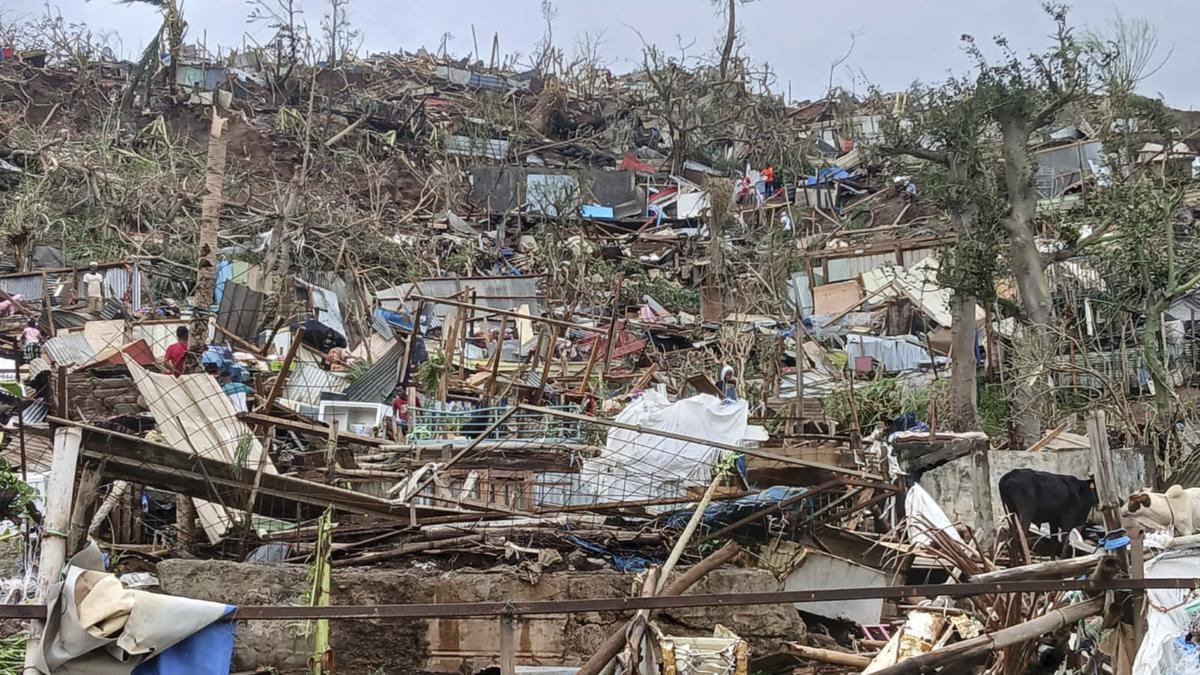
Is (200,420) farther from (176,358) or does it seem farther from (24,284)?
(24,284)

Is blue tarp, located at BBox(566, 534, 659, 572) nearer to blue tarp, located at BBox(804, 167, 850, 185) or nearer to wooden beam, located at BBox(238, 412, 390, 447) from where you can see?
wooden beam, located at BBox(238, 412, 390, 447)

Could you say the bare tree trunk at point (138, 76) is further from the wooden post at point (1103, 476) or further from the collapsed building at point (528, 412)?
the wooden post at point (1103, 476)

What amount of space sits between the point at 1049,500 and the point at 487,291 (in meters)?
13.7

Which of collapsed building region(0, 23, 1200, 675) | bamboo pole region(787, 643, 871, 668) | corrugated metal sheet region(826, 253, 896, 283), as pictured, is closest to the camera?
collapsed building region(0, 23, 1200, 675)

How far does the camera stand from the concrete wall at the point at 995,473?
1003 cm

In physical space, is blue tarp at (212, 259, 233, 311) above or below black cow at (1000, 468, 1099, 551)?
above

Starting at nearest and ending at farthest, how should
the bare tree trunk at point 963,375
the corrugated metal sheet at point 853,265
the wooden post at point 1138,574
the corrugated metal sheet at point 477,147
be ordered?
the wooden post at point 1138,574, the bare tree trunk at point 963,375, the corrugated metal sheet at point 853,265, the corrugated metal sheet at point 477,147

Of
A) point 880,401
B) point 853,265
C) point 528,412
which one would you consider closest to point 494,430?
point 528,412

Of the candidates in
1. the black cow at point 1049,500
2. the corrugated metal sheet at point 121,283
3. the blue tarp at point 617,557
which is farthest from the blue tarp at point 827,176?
the blue tarp at point 617,557

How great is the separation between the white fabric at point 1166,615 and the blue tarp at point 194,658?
3677mm

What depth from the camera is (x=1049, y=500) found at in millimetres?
8422

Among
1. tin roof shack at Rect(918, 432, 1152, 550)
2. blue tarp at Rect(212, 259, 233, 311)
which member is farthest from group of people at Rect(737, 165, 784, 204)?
tin roof shack at Rect(918, 432, 1152, 550)

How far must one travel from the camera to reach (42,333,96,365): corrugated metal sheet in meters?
12.4

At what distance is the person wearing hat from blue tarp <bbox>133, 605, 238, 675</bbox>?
13412 mm
